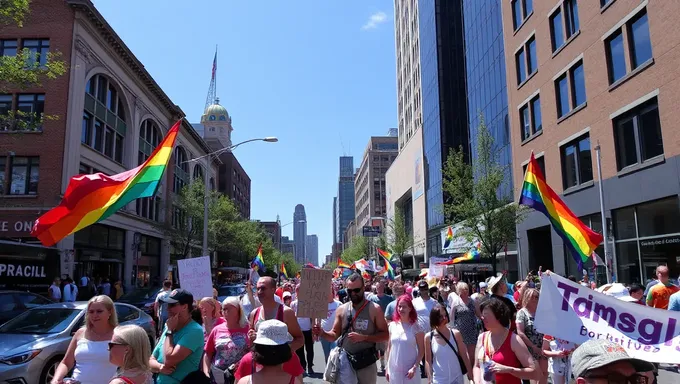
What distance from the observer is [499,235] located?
25844mm

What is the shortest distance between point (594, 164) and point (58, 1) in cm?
3003

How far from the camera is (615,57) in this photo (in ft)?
67.9

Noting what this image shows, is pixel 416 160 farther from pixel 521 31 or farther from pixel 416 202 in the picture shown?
pixel 521 31

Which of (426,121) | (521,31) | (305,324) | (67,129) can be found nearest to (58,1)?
(67,129)

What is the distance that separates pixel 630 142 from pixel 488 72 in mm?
22326

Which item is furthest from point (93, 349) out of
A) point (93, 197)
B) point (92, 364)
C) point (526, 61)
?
point (526, 61)

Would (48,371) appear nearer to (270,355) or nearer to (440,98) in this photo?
(270,355)

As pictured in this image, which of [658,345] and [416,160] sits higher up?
[416,160]

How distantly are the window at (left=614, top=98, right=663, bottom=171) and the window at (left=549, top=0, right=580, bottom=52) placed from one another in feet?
18.4

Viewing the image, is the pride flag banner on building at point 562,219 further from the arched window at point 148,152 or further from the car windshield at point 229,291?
the arched window at point 148,152

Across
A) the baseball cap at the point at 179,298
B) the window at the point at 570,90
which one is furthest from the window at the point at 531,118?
the baseball cap at the point at 179,298

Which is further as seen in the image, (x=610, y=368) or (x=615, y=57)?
(x=615, y=57)

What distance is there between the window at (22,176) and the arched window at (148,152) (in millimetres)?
10745

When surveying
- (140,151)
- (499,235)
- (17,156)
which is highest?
(140,151)
